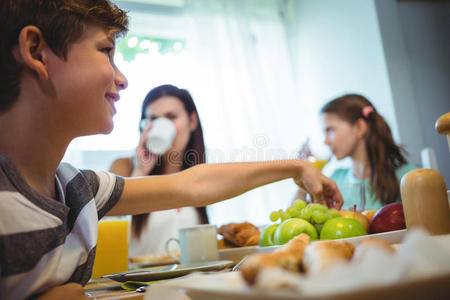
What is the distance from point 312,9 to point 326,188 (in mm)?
2707

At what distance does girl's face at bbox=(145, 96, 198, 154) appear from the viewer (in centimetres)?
222

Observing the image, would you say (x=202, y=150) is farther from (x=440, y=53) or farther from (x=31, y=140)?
(x=440, y=53)

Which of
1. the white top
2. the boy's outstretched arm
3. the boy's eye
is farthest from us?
the white top

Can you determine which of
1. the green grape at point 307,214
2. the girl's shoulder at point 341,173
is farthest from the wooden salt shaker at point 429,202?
the girl's shoulder at point 341,173

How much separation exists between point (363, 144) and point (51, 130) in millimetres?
2048

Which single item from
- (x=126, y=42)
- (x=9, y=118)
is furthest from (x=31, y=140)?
(x=126, y=42)

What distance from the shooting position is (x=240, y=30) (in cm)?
322

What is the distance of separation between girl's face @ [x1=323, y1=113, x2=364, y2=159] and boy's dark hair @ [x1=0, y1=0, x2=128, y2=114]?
6.26 feet

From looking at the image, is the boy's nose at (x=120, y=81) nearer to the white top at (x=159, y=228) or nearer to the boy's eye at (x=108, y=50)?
the boy's eye at (x=108, y=50)

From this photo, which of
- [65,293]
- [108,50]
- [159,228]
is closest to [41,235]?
[65,293]

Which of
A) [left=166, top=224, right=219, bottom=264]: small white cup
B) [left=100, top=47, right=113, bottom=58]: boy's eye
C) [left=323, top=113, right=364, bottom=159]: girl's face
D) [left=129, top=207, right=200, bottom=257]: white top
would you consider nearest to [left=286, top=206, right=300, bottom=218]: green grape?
[left=166, top=224, right=219, bottom=264]: small white cup

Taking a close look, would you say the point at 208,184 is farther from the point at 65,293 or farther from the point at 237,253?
the point at 65,293

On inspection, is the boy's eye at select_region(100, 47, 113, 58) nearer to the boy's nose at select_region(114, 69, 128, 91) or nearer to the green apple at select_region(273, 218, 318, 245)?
the boy's nose at select_region(114, 69, 128, 91)

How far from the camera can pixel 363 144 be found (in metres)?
2.36
